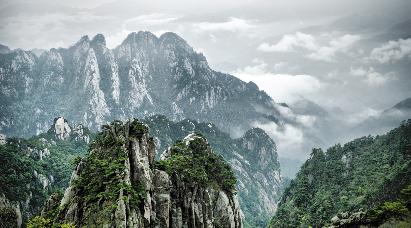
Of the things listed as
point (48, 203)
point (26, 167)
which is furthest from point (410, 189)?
point (26, 167)

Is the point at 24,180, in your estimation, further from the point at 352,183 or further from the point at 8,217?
the point at 352,183

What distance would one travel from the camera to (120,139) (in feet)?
253

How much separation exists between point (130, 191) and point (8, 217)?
230 feet

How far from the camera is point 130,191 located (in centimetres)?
6838

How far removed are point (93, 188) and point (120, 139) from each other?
10.7 m

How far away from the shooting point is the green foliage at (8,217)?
121188mm

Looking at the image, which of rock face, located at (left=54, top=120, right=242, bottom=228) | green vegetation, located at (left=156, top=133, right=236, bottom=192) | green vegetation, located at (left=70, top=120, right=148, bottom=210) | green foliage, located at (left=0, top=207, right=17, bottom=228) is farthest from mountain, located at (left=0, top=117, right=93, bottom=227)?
green vegetation, located at (left=70, top=120, right=148, bottom=210)

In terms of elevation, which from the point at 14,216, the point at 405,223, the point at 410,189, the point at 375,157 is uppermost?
the point at 375,157

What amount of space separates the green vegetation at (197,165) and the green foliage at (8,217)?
158 ft

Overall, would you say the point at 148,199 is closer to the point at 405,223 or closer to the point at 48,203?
the point at 48,203

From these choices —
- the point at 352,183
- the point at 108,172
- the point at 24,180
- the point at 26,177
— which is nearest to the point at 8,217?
the point at 24,180

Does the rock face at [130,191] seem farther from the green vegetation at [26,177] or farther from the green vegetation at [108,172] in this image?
the green vegetation at [26,177]

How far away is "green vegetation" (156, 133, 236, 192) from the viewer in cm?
8925

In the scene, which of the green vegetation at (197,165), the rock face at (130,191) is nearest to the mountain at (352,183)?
the green vegetation at (197,165)
